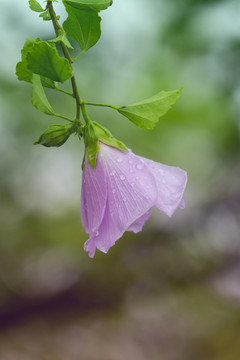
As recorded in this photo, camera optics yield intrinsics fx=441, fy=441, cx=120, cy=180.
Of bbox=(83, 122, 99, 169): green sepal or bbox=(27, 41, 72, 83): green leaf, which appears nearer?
bbox=(27, 41, 72, 83): green leaf

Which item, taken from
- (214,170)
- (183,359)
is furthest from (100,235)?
(214,170)

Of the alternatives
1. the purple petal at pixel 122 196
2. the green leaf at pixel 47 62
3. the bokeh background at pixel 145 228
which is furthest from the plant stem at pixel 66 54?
the bokeh background at pixel 145 228

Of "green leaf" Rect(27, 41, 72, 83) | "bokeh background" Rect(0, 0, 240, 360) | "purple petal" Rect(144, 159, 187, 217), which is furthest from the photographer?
"bokeh background" Rect(0, 0, 240, 360)

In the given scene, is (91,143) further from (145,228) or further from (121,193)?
(145,228)

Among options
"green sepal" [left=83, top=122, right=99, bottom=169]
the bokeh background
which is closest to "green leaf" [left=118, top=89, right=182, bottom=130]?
"green sepal" [left=83, top=122, right=99, bottom=169]

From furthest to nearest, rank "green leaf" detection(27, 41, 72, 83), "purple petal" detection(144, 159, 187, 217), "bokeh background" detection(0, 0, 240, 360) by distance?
"bokeh background" detection(0, 0, 240, 360) → "purple petal" detection(144, 159, 187, 217) → "green leaf" detection(27, 41, 72, 83)

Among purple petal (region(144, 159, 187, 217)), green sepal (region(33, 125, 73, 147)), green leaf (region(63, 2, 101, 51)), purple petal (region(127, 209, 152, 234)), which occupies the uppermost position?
→ green leaf (region(63, 2, 101, 51))

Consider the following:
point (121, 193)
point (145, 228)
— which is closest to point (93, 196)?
point (121, 193)

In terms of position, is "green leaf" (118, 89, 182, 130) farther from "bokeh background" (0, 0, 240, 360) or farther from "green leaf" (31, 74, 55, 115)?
"bokeh background" (0, 0, 240, 360)
